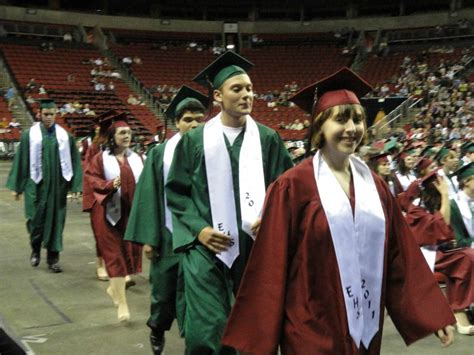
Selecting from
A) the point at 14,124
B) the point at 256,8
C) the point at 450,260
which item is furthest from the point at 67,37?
the point at 450,260

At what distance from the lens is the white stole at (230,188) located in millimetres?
2918

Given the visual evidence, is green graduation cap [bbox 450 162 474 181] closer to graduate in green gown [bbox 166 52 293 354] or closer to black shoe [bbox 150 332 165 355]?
graduate in green gown [bbox 166 52 293 354]

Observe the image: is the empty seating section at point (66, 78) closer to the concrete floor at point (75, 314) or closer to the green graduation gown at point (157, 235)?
the concrete floor at point (75, 314)

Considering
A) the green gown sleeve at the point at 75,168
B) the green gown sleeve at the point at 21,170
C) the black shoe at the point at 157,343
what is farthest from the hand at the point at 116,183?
the green gown sleeve at the point at 21,170

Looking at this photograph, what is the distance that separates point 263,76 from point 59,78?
9.85m

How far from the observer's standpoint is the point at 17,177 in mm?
6719

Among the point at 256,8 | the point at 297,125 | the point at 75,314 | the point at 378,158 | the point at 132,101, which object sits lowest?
the point at 75,314

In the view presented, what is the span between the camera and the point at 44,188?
666 centimetres

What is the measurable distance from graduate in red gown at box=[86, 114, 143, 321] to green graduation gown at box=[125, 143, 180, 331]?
1152mm

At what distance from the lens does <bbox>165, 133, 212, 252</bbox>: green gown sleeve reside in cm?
298

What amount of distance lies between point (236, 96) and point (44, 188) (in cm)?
419

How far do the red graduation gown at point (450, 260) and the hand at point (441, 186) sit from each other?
0.18 metres

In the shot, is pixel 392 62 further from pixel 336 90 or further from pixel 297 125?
pixel 336 90

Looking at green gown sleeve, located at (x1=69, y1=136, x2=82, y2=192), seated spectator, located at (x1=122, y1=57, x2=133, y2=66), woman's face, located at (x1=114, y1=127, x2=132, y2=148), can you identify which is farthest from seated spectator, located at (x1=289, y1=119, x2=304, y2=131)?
woman's face, located at (x1=114, y1=127, x2=132, y2=148)
